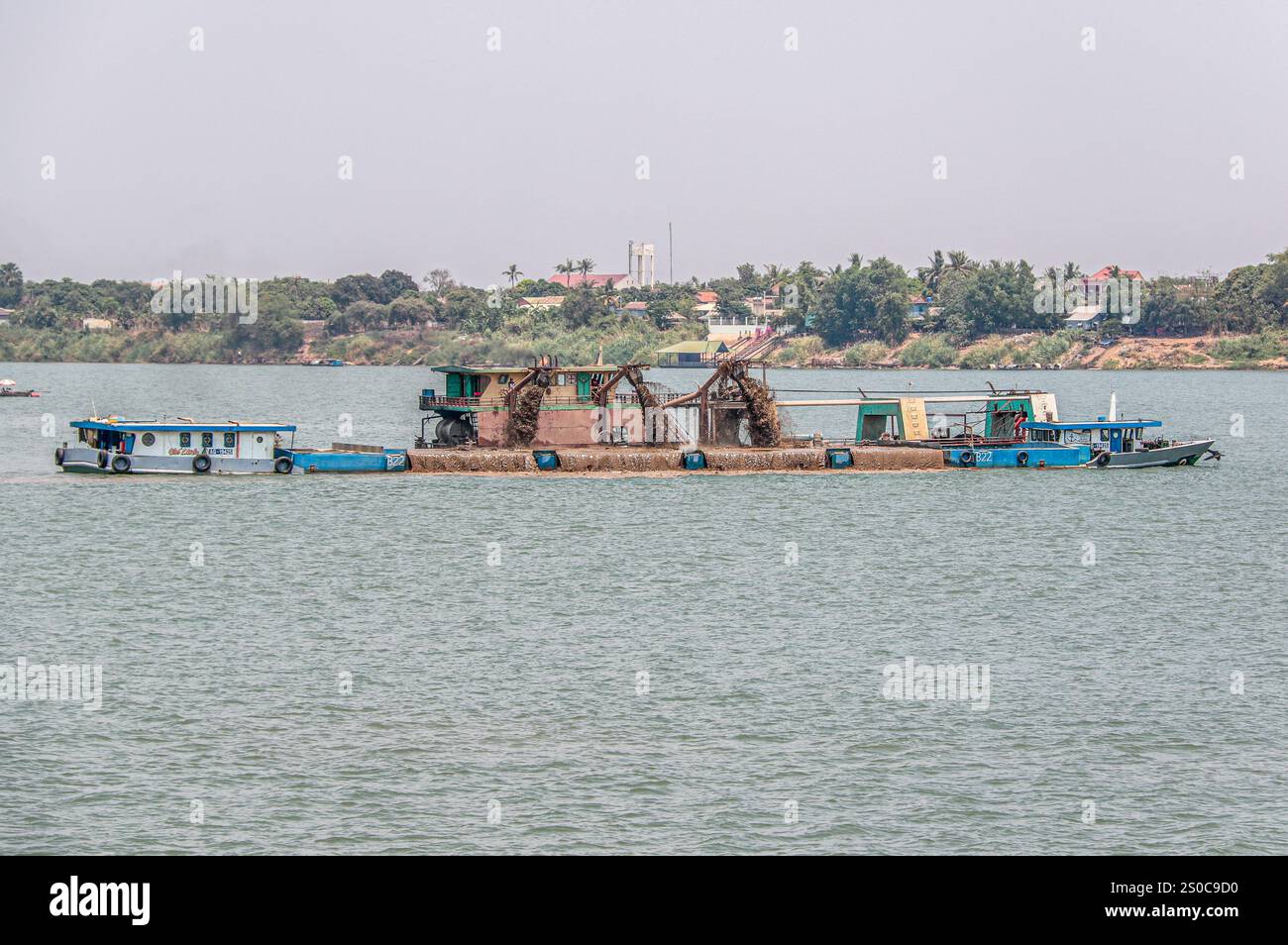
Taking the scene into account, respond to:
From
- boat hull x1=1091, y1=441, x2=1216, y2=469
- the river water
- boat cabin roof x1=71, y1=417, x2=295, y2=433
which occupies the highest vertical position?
boat cabin roof x1=71, y1=417, x2=295, y2=433

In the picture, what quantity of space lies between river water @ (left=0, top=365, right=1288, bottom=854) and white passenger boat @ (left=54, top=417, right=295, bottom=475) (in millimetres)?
2921

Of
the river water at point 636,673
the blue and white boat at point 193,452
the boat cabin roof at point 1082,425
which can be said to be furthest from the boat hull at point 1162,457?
the blue and white boat at point 193,452

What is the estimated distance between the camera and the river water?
26828mm

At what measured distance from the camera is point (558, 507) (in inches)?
2913

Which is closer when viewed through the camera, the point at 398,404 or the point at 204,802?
the point at 204,802

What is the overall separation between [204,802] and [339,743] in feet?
13.8

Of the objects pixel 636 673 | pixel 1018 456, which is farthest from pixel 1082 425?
pixel 636 673

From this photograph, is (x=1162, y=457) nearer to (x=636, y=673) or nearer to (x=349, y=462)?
(x=349, y=462)

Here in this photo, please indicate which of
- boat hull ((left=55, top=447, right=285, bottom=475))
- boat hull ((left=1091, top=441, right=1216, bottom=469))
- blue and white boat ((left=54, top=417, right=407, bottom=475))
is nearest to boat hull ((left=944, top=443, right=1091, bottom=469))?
boat hull ((left=1091, top=441, right=1216, bottom=469))

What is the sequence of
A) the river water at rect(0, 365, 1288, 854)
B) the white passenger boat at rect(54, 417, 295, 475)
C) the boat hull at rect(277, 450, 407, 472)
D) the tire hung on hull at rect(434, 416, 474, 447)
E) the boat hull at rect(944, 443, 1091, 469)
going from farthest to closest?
the boat hull at rect(944, 443, 1091, 469) → the tire hung on hull at rect(434, 416, 474, 447) → the boat hull at rect(277, 450, 407, 472) → the white passenger boat at rect(54, 417, 295, 475) → the river water at rect(0, 365, 1288, 854)

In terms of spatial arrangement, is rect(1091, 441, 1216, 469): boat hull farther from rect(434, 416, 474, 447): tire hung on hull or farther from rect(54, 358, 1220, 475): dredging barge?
rect(434, 416, 474, 447): tire hung on hull
